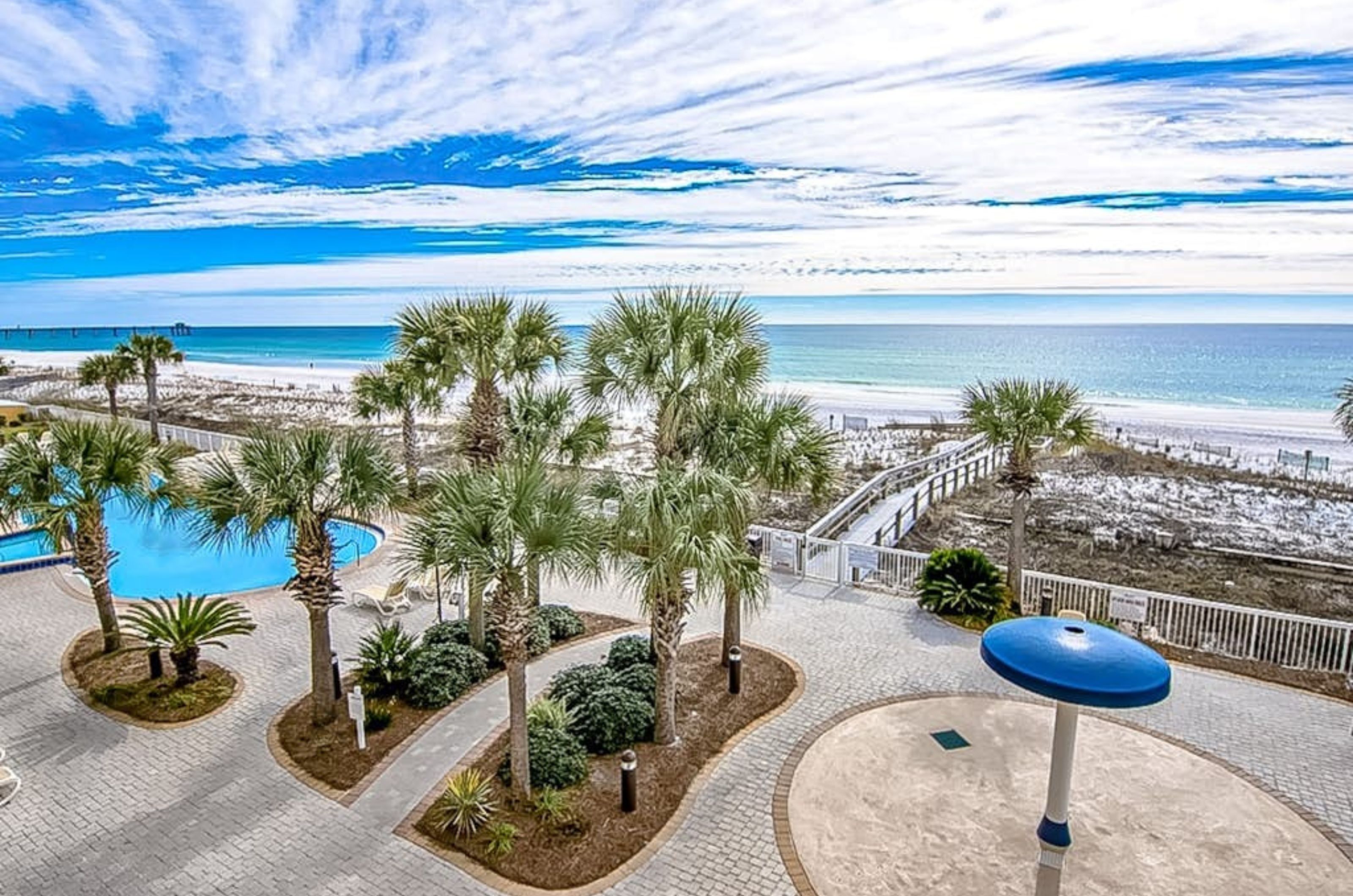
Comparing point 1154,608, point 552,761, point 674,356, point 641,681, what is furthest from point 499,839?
point 1154,608

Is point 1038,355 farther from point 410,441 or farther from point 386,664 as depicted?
point 386,664

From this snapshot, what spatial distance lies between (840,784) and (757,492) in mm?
3363

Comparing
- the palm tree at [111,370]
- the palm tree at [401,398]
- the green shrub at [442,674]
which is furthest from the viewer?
the palm tree at [111,370]

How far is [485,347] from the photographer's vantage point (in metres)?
10.8

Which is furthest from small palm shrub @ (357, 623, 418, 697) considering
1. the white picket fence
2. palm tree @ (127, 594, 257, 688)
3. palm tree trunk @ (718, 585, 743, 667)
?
the white picket fence

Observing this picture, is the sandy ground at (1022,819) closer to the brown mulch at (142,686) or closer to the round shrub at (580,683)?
the round shrub at (580,683)

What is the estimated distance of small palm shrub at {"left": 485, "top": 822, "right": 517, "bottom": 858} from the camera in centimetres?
682

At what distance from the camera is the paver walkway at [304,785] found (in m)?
6.61

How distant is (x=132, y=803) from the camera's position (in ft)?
25.0

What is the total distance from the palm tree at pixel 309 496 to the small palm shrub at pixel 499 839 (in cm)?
316

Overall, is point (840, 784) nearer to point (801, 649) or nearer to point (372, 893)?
point (801, 649)

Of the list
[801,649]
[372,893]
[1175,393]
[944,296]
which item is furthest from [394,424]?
[944,296]

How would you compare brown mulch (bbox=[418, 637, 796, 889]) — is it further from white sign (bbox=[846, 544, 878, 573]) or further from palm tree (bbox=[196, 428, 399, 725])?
white sign (bbox=[846, 544, 878, 573])

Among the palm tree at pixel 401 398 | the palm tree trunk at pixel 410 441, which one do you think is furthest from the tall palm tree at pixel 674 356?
the palm tree trunk at pixel 410 441
